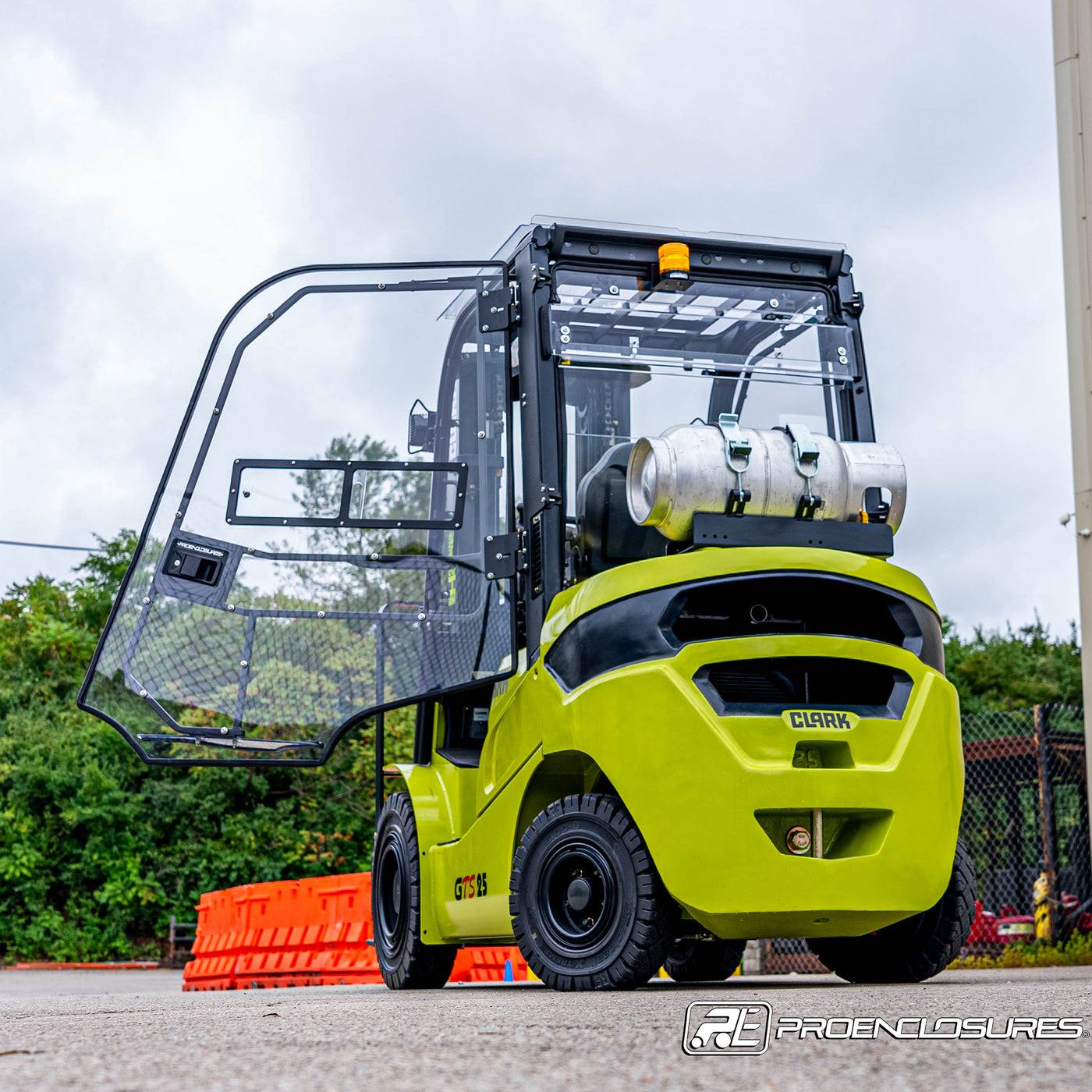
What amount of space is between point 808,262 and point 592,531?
75.0 inches

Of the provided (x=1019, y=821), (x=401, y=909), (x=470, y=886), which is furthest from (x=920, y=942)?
(x=1019, y=821)

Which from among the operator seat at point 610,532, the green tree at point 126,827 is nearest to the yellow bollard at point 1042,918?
the operator seat at point 610,532

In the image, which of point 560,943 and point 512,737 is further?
point 512,737

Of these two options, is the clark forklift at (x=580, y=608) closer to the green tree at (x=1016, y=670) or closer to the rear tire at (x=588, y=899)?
the rear tire at (x=588, y=899)

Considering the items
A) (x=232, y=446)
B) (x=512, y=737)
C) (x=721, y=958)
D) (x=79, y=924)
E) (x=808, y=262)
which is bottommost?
(x=79, y=924)

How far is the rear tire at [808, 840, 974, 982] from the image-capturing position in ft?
19.2

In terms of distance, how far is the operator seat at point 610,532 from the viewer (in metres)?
6.14

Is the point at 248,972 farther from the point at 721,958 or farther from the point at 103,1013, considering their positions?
the point at 103,1013

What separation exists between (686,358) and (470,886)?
248 cm

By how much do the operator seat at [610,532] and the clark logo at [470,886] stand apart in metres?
1.32

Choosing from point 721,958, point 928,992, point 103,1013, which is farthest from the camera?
point 721,958

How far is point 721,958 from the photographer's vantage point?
771 cm

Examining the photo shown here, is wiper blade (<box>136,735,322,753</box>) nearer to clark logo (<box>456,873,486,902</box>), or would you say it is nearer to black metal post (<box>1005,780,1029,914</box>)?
clark logo (<box>456,873,486,902</box>)

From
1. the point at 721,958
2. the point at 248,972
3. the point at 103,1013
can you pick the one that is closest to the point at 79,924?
the point at 248,972
